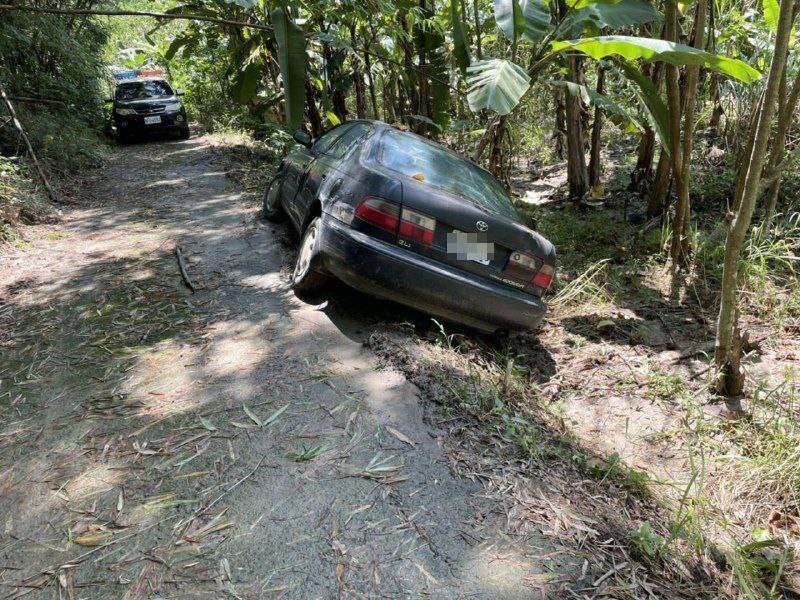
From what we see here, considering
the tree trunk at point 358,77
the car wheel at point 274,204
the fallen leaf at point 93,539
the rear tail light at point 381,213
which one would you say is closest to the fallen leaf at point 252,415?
the fallen leaf at point 93,539

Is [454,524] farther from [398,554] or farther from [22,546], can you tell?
[22,546]

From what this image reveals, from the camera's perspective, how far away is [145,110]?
13164mm

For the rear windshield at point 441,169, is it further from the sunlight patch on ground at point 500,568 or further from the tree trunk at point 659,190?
the tree trunk at point 659,190

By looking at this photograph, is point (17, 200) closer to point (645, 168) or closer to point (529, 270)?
point (529, 270)

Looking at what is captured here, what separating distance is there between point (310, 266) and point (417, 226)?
0.84 meters

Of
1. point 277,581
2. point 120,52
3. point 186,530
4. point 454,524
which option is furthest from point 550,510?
point 120,52

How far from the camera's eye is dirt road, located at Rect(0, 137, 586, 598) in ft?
6.05

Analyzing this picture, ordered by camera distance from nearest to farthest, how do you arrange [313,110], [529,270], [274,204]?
[529,270] < [274,204] < [313,110]

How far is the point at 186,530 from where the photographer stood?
1.98m

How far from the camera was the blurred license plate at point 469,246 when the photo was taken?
3.46 metres

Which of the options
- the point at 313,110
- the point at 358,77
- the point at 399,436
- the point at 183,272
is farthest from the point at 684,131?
the point at 313,110

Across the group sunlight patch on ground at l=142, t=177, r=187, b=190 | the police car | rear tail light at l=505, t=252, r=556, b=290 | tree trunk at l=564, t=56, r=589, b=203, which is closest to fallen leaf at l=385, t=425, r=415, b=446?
rear tail light at l=505, t=252, r=556, b=290

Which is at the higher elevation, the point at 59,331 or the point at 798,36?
the point at 798,36

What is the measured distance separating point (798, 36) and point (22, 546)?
27.1 ft
